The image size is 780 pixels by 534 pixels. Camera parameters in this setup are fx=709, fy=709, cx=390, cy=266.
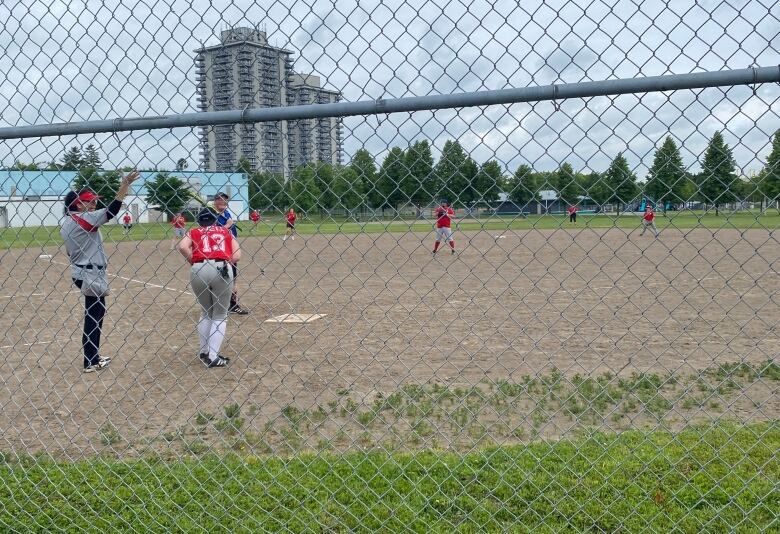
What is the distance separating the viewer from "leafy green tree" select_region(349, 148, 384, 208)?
2.81 m

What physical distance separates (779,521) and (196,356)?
19.0ft

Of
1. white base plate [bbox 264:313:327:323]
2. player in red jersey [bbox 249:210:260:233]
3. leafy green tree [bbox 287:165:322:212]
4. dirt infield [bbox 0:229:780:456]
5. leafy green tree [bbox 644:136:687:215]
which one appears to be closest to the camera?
leafy green tree [bbox 644:136:687:215]

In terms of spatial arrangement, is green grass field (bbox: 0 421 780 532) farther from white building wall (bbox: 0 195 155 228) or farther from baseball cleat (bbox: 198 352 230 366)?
baseball cleat (bbox: 198 352 230 366)

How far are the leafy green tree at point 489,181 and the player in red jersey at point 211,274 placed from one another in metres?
3.77

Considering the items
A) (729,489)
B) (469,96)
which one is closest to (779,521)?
(729,489)

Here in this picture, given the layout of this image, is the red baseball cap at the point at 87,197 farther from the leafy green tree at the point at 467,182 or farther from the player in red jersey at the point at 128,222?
the leafy green tree at the point at 467,182

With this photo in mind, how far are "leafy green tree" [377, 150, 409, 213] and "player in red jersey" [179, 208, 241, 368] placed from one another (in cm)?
350

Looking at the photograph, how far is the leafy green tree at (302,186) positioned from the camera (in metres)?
3.01

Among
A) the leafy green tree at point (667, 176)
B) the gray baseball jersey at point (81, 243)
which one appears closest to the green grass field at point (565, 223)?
the leafy green tree at point (667, 176)

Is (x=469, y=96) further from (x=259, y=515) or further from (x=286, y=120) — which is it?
(x=259, y=515)

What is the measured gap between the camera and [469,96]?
275 centimetres

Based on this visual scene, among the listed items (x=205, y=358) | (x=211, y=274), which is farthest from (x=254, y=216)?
(x=205, y=358)

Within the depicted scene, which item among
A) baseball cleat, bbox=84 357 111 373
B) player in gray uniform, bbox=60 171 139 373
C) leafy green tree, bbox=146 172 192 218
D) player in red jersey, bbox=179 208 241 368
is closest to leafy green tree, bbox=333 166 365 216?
leafy green tree, bbox=146 172 192 218

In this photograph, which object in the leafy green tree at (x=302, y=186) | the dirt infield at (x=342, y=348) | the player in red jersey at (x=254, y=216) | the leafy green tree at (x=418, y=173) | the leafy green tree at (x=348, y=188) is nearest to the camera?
the leafy green tree at (x=418, y=173)
